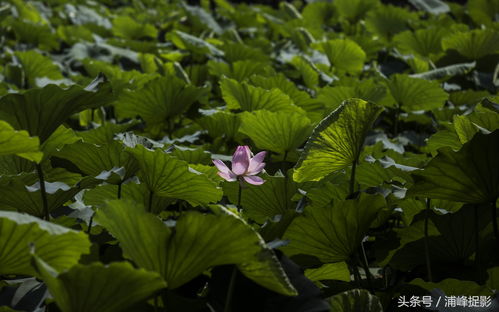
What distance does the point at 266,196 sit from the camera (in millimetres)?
1153

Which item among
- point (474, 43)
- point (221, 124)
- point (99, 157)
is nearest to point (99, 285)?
point (99, 157)

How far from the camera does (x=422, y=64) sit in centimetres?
228

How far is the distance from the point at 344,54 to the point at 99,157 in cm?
142

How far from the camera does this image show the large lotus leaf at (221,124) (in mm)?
1553

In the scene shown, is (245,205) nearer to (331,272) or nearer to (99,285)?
(331,272)

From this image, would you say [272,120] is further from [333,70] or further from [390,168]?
[333,70]

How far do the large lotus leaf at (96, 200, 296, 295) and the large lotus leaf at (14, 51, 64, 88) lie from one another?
161cm

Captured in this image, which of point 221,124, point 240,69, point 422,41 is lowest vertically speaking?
point 422,41

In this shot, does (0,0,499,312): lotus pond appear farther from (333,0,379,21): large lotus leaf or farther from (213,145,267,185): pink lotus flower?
(333,0,379,21): large lotus leaf

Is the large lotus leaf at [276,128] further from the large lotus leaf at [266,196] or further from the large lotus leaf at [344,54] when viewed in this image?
the large lotus leaf at [344,54]

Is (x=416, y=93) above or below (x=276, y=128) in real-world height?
below

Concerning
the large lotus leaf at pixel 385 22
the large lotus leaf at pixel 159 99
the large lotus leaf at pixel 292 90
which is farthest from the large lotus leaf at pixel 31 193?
the large lotus leaf at pixel 385 22

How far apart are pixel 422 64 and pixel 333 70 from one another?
344 mm

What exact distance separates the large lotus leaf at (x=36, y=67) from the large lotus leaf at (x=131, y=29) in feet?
3.08
